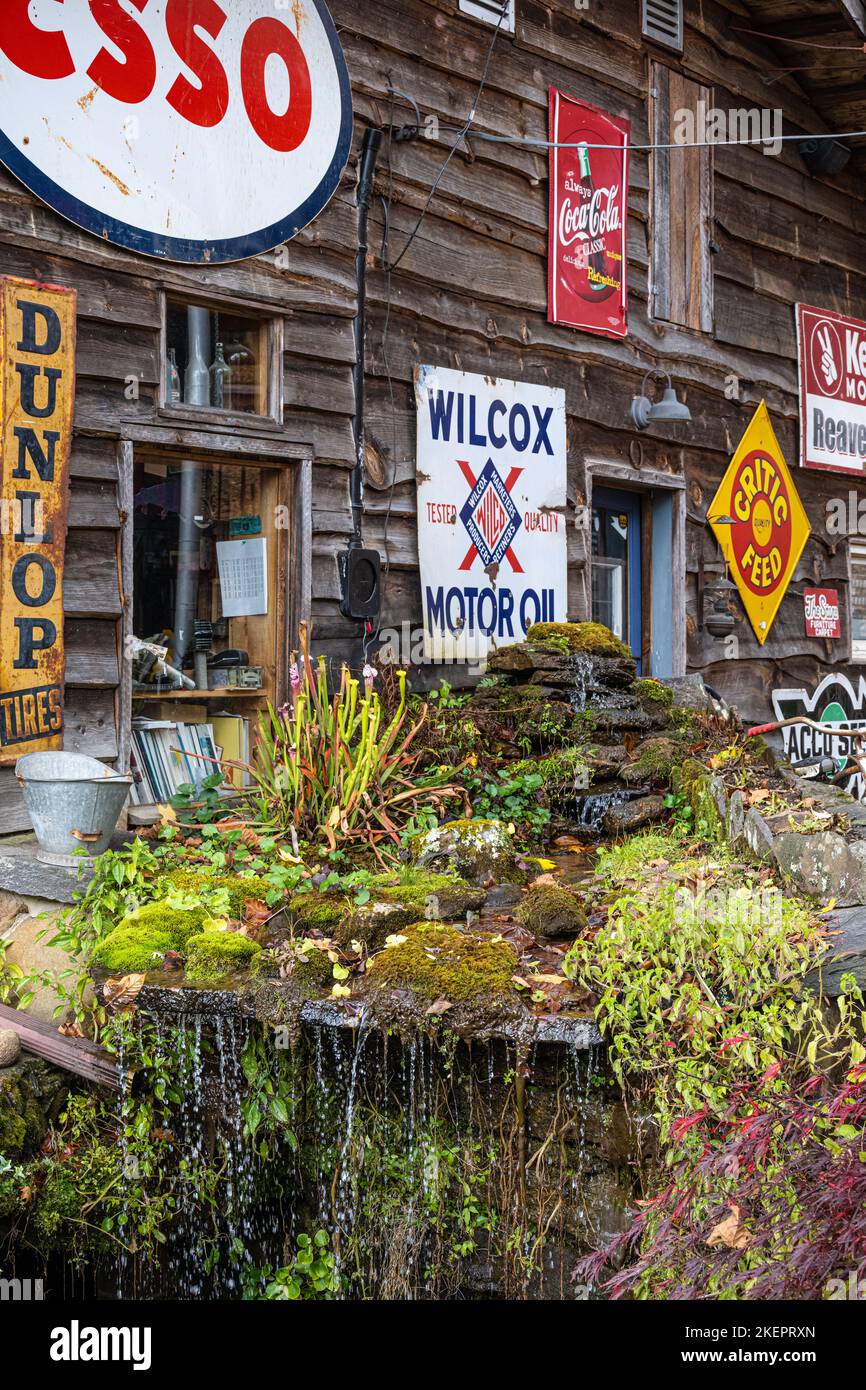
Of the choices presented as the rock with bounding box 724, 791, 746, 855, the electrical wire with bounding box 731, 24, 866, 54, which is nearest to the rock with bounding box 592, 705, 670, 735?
the rock with bounding box 724, 791, 746, 855

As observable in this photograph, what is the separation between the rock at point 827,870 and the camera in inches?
172

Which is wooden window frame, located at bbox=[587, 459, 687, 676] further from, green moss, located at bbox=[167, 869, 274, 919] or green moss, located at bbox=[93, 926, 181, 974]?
green moss, located at bbox=[93, 926, 181, 974]

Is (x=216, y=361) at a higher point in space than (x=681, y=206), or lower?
lower

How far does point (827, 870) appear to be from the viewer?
442 cm

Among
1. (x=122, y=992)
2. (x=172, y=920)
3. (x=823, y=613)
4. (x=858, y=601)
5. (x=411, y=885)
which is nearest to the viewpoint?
(x=122, y=992)

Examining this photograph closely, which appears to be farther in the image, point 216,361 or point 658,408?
point 658,408

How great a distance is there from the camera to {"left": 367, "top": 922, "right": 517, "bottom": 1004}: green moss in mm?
3992

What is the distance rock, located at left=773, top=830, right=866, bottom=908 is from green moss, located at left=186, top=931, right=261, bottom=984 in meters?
1.82

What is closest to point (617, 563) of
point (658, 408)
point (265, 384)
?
point (658, 408)

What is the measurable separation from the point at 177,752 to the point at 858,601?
23.3 feet

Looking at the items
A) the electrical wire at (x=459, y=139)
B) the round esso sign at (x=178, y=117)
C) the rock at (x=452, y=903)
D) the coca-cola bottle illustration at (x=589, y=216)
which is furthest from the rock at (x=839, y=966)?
the coca-cola bottle illustration at (x=589, y=216)

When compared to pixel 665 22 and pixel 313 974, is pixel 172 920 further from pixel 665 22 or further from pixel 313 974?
pixel 665 22

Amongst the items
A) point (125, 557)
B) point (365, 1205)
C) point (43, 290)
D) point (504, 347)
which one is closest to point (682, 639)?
point (504, 347)

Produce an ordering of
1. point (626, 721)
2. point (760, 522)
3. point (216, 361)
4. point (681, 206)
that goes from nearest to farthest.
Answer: point (216, 361) → point (626, 721) → point (681, 206) → point (760, 522)
